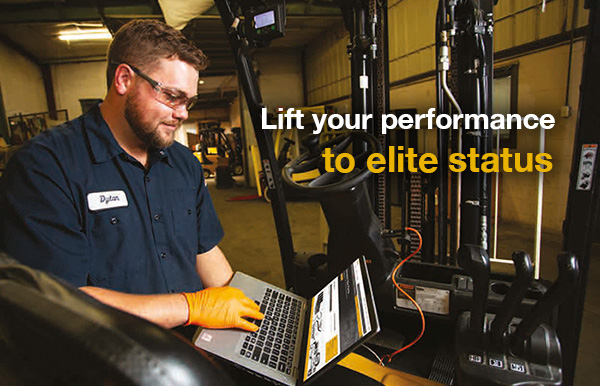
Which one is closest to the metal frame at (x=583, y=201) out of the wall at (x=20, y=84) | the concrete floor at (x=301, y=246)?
the concrete floor at (x=301, y=246)

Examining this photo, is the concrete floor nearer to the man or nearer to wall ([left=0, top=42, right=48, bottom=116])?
the man

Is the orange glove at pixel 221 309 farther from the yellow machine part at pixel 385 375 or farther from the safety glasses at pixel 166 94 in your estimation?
the safety glasses at pixel 166 94

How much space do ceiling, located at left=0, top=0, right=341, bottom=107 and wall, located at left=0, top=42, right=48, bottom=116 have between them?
25cm

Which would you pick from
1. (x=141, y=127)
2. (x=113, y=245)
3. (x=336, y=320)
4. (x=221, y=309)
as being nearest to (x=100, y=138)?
(x=141, y=127)

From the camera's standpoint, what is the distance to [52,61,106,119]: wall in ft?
29.8

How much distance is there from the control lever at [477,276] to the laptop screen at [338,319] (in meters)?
0.29

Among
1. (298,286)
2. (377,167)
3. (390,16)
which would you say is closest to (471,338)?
(377,167)

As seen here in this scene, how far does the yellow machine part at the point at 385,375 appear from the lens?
1154 millimetres

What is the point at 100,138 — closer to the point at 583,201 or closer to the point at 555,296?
the point at 555,296

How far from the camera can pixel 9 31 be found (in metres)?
7.05

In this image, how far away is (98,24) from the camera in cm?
689

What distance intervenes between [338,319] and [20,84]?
961 centimetres

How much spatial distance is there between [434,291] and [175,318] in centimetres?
117

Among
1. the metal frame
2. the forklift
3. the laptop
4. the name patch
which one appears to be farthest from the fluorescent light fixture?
the metal frame
